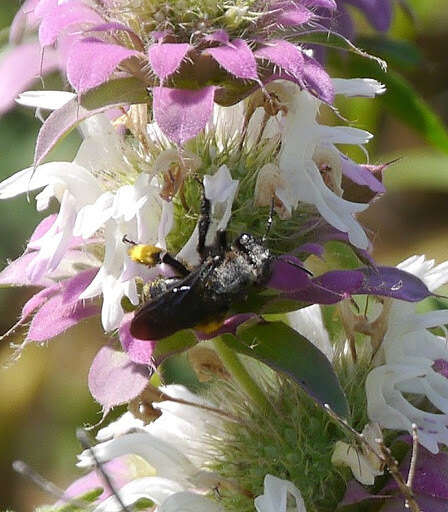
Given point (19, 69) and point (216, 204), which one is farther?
point (19, 69)

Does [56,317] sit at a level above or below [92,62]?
A: below

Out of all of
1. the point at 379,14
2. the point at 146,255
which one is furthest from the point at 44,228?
the point at 379,14

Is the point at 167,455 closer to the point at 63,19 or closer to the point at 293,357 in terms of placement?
the point at 293,357

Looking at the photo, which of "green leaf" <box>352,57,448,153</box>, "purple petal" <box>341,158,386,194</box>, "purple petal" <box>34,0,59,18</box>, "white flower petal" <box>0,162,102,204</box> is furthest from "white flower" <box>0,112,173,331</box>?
"green leaf" <box>352,57,448,153</box>

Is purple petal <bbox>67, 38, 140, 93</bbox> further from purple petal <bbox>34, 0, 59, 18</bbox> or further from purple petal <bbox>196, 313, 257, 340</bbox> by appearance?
purple petal <bbox>196, 313, 257, 340</bbox>

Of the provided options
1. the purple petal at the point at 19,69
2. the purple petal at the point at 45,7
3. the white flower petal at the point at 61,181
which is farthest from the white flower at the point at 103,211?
the purple petal at the point at 19,69

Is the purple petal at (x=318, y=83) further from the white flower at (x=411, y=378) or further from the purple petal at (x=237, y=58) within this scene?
the white flower at (x=411, y=378)
